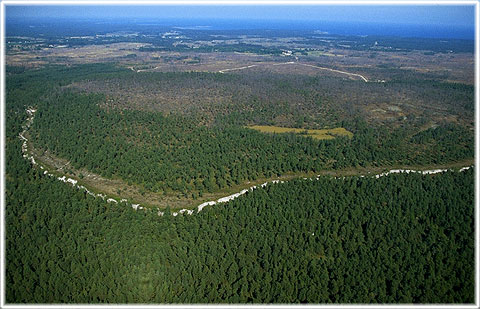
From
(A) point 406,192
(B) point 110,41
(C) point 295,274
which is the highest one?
(B) point 110,41

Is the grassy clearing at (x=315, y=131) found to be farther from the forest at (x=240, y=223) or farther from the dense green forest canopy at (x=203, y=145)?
the forest at (x=240, y=223)

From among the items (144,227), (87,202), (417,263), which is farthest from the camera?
(87,202)

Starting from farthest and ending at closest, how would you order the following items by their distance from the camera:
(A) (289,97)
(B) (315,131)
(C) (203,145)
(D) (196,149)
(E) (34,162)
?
(A) (289,97)
(B) (315,131)
(C) (203,145)
(D) (196,149)
(E) (34,162)

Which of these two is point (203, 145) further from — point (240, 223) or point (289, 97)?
point (289, 97)

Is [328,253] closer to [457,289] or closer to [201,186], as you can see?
[457,289]

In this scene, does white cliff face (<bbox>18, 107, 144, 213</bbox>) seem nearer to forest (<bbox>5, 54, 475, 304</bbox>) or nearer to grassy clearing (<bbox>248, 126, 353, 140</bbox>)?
forest (<bbox>5, 54, 475, 304</bbox>)

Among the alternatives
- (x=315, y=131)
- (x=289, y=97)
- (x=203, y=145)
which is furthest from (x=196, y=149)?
(x=289, y=97)

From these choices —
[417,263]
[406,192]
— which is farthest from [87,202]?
[406,192]

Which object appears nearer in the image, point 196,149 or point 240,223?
point 240,223

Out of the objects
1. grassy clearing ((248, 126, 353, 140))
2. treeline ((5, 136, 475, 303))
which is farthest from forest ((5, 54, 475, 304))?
grassy clearing ((248, 126, 353, 140))

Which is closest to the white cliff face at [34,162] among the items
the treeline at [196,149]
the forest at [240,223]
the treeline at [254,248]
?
the forest at [240,223]

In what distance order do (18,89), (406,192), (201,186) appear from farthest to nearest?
1. (18,89)
2. (201,186)
3. (406,192)
